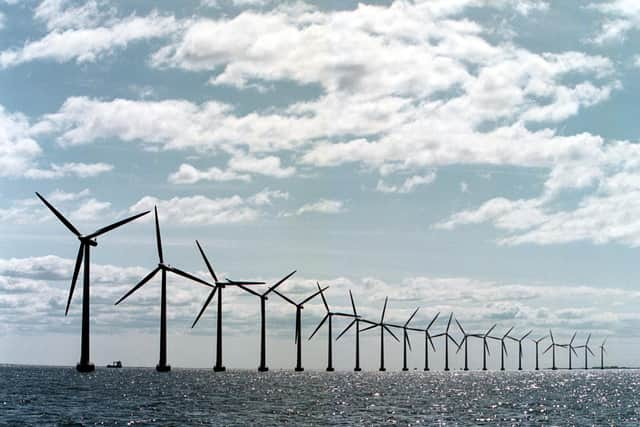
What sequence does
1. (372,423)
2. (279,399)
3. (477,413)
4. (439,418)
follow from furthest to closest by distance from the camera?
(279,399) < (477,413) < (439,418) < (372,423)

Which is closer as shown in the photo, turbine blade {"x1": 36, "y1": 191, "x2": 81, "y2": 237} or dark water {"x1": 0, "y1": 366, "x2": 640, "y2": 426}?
dark water {"x1": 0, "y1": 366, "x2": 640, "y2": 426}

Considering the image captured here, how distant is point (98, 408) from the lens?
102 m

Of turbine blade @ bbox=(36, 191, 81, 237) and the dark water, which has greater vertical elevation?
turbine blade @ bbox=(36, 191, 81, 237)

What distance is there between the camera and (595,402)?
144500 mm

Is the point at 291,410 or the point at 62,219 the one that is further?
the point at 62,219

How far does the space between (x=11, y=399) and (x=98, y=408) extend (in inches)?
774

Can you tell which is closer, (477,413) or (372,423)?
(372,423)

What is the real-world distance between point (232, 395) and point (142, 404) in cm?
2983

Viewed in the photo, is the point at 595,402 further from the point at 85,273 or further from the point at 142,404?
the point at 85,273

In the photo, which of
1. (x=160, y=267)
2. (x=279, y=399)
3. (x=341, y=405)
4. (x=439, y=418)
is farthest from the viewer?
(x=160, y=267)

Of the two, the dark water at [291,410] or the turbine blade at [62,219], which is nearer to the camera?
the dark water at [291,410]

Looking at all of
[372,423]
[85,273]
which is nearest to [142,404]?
[372,423]

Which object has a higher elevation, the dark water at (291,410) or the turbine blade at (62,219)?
the turbine blade at (62,219)

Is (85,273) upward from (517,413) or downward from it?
upward
